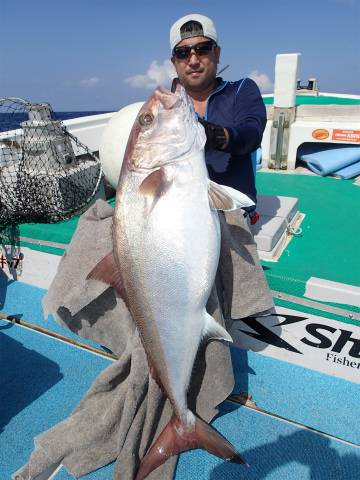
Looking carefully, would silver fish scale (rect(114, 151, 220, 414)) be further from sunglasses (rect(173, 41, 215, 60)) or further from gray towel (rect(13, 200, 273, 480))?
sunglasses (rect(173, 41, 215, 60))

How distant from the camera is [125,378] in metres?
2.34

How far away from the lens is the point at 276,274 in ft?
9.03

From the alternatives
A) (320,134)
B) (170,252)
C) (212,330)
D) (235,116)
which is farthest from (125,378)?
(320,134)

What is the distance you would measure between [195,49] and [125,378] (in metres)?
2.40

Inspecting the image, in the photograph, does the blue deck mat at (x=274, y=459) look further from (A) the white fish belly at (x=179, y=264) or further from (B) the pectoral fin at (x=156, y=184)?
(B) the pectoral fin at (x=156, y=184)

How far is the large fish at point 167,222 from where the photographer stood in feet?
5.46

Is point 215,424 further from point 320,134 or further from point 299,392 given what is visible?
point 320,134

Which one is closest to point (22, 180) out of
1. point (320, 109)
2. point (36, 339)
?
point (36, 339)

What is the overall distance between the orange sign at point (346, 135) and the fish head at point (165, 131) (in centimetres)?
536

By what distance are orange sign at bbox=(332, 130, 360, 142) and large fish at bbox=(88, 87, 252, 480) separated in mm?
5289

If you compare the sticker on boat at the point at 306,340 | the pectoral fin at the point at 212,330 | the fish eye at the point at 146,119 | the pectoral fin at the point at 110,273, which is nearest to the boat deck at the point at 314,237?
the sticker on boat at the point at 306,340

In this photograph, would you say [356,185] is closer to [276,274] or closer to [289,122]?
[289,122]

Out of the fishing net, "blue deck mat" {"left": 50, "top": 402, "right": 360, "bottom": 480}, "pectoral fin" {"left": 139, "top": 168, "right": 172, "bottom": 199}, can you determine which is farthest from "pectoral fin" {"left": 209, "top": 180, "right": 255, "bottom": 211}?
the fishing net

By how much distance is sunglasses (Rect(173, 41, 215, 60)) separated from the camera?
255cm
